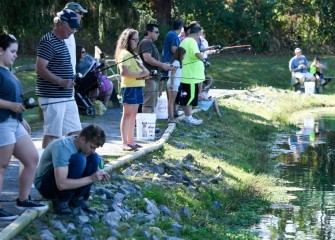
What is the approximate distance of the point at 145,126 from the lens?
1350cm

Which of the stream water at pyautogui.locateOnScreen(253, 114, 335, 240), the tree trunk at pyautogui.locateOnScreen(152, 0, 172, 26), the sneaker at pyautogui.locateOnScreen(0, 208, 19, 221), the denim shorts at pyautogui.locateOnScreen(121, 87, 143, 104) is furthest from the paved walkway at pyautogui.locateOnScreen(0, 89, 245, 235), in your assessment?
the tree trunk at pyautogui.locateOnScreen(152, 0, 172, 26)

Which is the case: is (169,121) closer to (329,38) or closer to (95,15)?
(95,15)

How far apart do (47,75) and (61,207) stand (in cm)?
149

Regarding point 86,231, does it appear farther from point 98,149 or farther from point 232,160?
point 232,160

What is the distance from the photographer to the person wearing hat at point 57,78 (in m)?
9.41

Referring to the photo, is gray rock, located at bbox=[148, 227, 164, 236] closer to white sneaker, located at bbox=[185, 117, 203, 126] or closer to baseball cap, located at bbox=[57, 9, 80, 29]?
baseball cap, located at bbox=[57, 9, 80, 29]

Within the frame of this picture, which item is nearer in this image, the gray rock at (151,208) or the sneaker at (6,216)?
the sneaker at (6,216)

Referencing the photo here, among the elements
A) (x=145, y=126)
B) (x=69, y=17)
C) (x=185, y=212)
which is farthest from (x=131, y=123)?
(x=69, y=17)

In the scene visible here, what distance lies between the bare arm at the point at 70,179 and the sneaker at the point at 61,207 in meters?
0.17

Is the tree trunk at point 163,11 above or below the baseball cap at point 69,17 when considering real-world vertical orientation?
above

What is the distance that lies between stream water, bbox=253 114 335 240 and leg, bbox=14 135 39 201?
8.98ft

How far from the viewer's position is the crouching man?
830cm

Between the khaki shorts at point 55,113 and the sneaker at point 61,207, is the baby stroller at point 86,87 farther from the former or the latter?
the sneaker at point 61,207

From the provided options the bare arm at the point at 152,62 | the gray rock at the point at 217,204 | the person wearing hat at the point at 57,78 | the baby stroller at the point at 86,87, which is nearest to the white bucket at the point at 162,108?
the baby stroller at the point at 86,87
